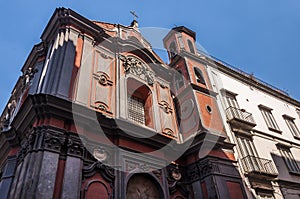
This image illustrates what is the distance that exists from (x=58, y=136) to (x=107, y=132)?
196 cm

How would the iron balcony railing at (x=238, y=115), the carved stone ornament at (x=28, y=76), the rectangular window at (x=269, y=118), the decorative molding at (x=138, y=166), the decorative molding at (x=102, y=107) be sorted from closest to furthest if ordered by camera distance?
the decorative molding at (x=138, y=166)
the decorative molding at (x=102, y=107)
the carved stone ornament at (x=28, y=76)
the iron balcony railing at (x=238, y=115)
the rectangular window at (x=269, y=118)

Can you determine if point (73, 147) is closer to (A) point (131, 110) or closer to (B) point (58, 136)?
(B) point (58, 136)

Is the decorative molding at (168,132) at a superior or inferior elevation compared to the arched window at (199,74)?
inferior

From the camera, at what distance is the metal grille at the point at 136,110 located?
1169 cm

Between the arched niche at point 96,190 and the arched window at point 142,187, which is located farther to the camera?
the arched window at point 142,187

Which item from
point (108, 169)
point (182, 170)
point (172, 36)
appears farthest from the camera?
point (172, 36)

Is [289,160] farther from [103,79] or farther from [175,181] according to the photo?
[103,79]

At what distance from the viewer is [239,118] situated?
→ 13695 mm

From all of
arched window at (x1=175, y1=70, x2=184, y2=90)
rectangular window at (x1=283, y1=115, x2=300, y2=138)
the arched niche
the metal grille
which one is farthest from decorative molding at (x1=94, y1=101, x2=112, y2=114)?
rectangular window at (x1=283, y1=115, x2=300, y2=138)

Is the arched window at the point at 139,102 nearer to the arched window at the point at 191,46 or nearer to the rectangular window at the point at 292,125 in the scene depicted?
the arched window at the point at 191,46

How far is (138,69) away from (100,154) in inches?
229

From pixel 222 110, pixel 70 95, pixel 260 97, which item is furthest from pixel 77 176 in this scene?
pixel 260 97

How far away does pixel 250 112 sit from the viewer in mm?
15734

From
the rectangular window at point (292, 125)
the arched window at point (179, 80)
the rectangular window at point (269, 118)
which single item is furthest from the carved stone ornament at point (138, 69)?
the rectangular window at point (292, 125)
